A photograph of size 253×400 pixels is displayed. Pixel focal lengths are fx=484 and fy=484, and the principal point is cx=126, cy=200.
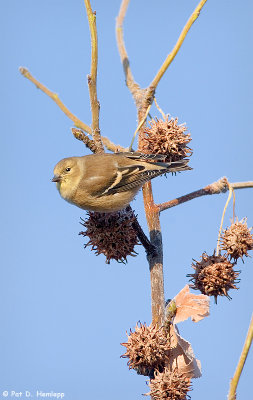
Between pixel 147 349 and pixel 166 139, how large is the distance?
1.44 meters

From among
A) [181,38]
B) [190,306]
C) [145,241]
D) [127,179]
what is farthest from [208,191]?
[127,179]

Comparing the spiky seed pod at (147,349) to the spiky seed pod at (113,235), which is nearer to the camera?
the spiky seed pod at (147,349)

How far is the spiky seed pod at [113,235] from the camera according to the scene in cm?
304

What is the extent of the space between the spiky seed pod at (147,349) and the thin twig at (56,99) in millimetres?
1276

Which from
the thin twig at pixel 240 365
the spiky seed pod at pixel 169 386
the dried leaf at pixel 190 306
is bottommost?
the thin twig at pixel 240 365

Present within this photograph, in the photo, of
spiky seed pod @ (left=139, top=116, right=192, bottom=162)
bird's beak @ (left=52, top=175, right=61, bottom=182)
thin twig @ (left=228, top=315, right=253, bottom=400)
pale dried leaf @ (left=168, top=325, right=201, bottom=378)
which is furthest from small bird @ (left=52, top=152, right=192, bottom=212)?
thin twig @ (left=228, top=315, right=253, bottom=400)

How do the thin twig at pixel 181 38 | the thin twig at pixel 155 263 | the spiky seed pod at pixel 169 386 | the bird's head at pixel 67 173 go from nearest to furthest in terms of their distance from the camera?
the spiky seed pod at pixel 169 386 < the thin twig at pixel 155 263 < the thin twig at pixel 181 38 < the bird's head at pixel 67 173

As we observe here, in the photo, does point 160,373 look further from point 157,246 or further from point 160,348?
point 157,246

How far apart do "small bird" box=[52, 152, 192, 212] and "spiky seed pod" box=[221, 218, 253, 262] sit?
860 millimetres

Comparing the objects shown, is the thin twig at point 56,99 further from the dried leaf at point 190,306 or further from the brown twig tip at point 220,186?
the dried leaf at point 190,306

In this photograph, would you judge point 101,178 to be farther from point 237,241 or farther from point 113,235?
point 237,241

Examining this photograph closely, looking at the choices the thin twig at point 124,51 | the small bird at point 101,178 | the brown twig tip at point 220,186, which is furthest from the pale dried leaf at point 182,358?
the thin twig at point 124,51

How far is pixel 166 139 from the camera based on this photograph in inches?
132

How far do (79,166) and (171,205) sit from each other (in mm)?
1551
